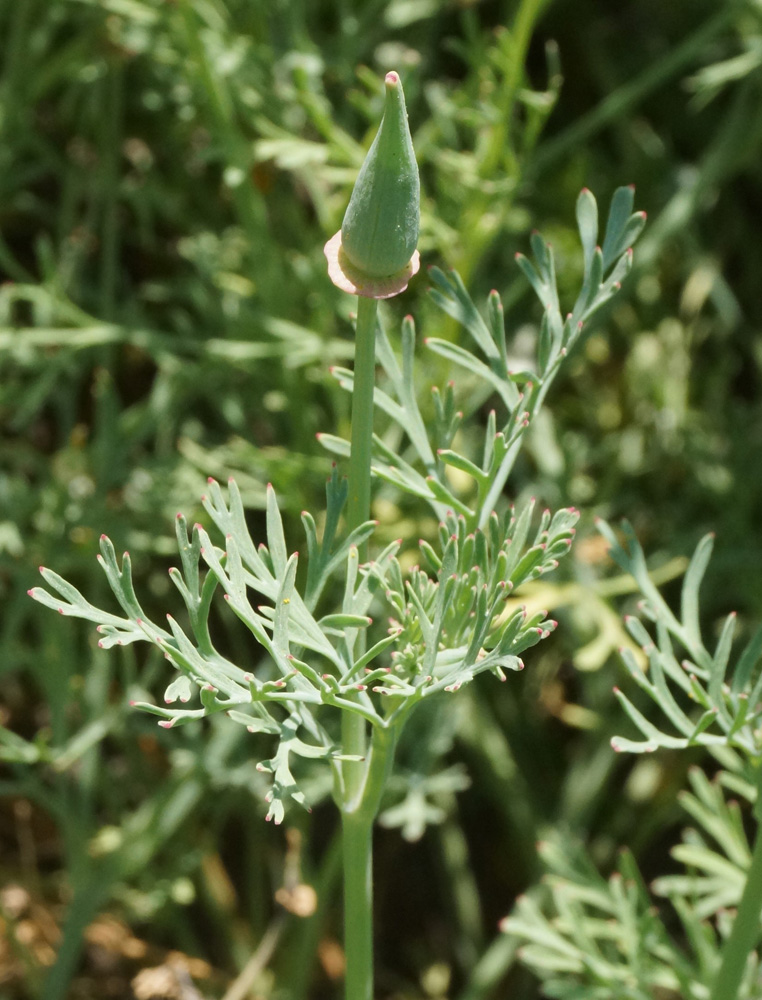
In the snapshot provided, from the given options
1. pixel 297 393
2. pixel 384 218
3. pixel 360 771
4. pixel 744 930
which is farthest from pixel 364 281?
pixel 297 393

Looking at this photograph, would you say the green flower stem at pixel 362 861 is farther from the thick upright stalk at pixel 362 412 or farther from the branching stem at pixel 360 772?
the thick upright stalk at pixel 362 412

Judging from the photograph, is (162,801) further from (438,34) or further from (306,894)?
(438,34)

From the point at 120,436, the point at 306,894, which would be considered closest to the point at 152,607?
the point at 120,436

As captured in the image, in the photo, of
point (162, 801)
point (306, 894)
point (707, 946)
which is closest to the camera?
point (707, 946)

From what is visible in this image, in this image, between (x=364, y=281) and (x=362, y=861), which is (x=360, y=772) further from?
(x=364, y=281)

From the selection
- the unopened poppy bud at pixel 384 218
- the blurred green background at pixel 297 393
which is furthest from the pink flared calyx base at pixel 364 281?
the blurred green background at pixel 297 393

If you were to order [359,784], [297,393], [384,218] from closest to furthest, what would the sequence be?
[384,218] < [359,784] < [297,393]

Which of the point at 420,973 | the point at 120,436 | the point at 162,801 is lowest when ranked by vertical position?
the point at 420,973
